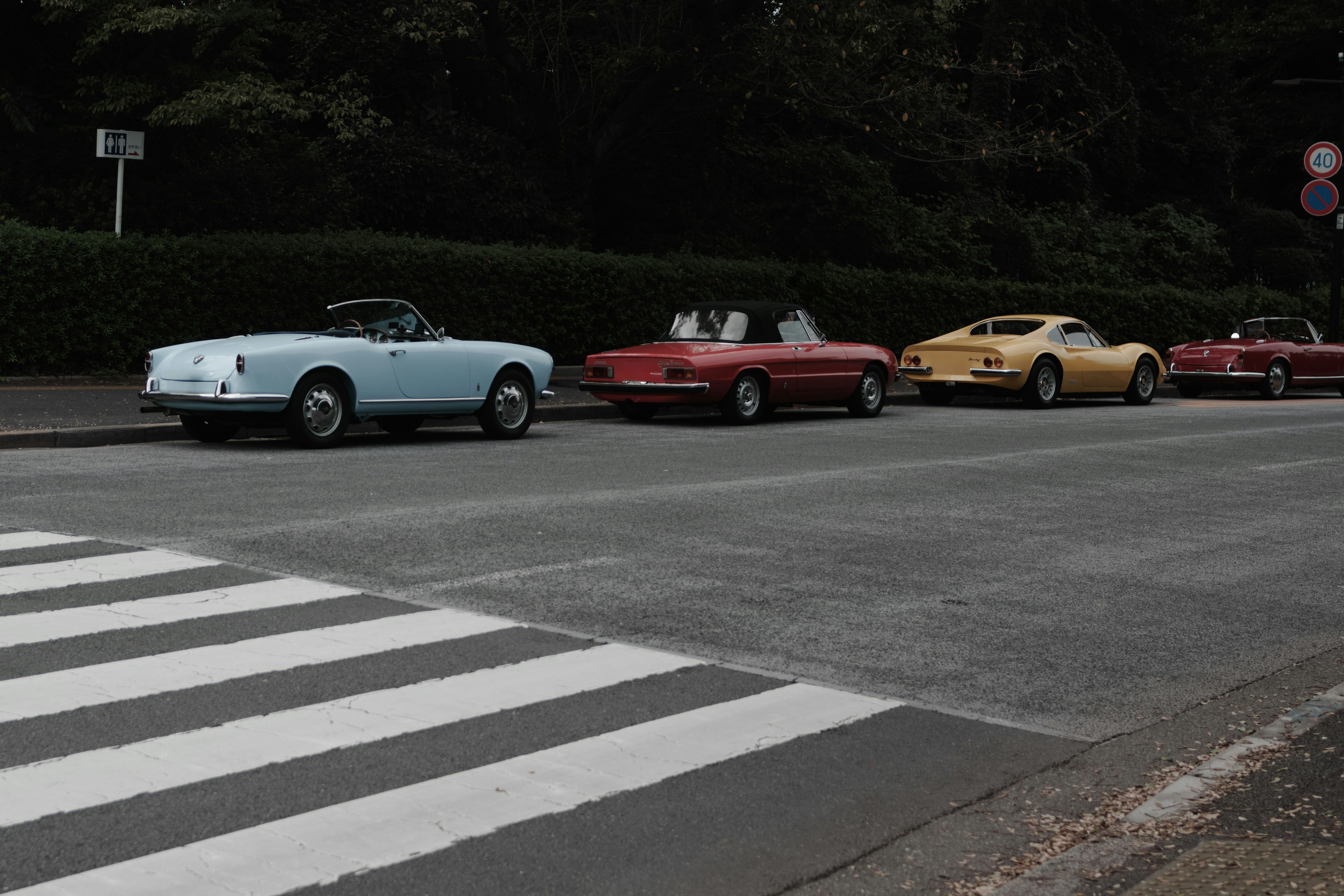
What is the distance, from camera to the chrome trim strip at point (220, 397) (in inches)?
500

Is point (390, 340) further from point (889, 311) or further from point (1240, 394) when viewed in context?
point (1240, 394)

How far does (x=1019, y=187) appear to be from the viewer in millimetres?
46219

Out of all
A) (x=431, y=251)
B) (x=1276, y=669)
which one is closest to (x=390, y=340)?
(x=431, y=251)

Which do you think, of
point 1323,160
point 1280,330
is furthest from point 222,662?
point 1323,160

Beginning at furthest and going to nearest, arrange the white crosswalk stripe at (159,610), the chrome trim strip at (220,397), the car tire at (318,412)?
the car tire at (318,412) → the chrome trim strip at (220,397) → the white crosswalk stripe at (159,610)

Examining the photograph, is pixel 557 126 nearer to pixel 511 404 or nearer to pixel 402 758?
pixel 511 404

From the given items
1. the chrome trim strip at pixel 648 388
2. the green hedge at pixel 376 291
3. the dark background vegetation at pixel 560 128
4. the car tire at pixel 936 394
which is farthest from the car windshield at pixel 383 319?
the car tire at pixel 936 394

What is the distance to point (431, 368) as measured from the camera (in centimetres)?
1438

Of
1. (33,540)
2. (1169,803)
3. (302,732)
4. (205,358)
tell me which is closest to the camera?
(1169,803)

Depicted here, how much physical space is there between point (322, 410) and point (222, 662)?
8165mm

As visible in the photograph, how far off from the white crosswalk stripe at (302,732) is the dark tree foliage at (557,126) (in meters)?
16.9

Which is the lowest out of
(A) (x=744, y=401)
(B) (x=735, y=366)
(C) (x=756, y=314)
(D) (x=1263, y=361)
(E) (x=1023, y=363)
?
(A) (x=744, y=401)

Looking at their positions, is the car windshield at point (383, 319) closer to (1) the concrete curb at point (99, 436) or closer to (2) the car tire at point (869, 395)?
(1) the concrete curb at point (99, 436)

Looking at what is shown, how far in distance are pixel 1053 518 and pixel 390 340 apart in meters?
6.99
